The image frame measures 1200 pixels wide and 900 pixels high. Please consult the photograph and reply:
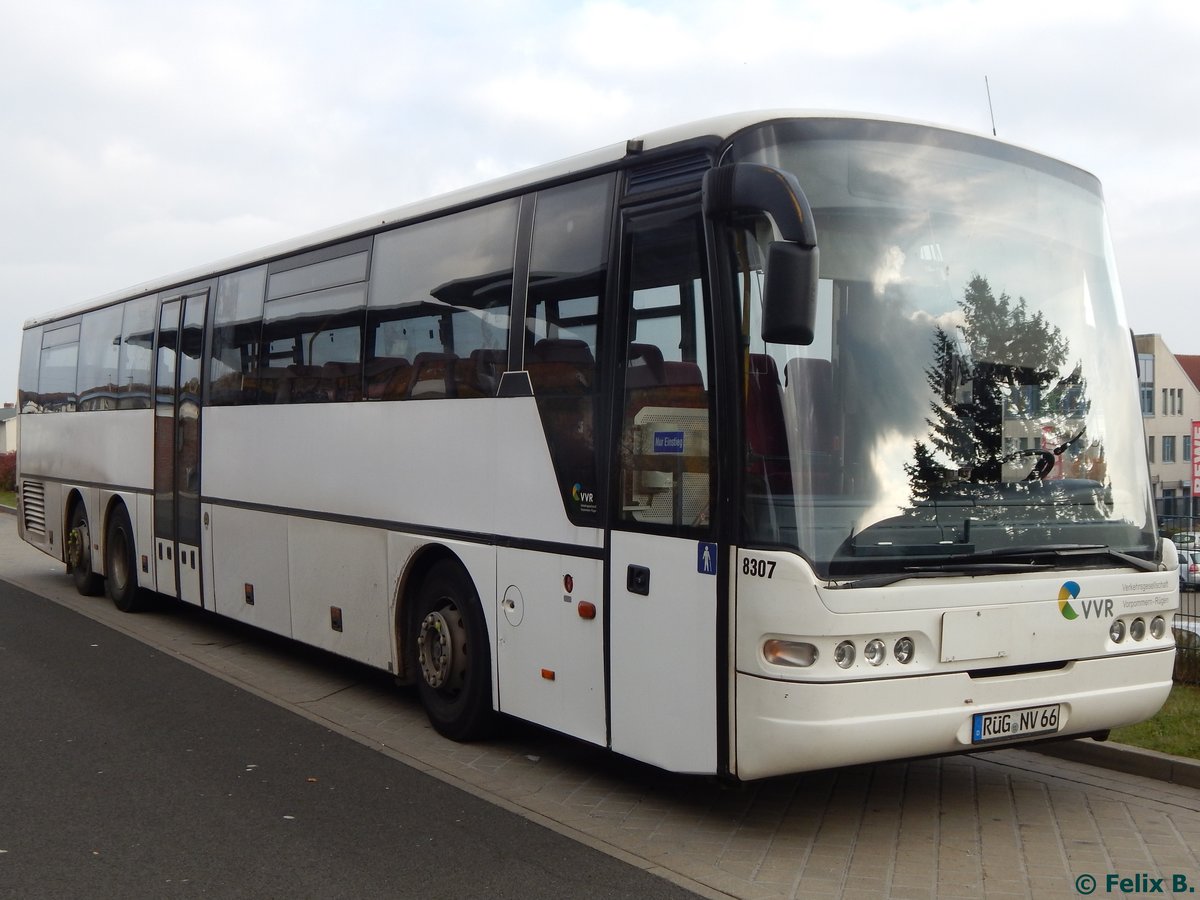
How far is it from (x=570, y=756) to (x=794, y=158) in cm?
382

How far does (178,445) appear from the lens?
40.5 ft

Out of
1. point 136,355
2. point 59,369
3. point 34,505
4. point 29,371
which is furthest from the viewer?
point 29,371

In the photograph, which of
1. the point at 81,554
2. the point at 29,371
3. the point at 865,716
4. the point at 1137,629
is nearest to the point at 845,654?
the point at 865,716

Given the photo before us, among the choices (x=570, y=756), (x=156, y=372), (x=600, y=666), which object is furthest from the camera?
(x=156, y=372)

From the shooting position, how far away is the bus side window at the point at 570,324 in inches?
263

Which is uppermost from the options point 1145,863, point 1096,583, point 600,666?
point 1096,583

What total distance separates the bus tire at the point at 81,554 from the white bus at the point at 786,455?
333 inches

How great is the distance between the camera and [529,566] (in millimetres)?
7133

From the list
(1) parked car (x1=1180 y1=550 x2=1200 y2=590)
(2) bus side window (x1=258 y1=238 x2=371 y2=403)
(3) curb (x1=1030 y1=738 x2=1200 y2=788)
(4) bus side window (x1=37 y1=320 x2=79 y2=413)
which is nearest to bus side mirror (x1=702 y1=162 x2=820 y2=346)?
(3) curb (x1=1030 y1=738 x2=1200 y2=788)

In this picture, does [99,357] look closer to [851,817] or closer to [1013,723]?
[851,817]

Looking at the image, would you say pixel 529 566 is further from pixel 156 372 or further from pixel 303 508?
pixel 156 372

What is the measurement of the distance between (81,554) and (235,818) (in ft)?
33.1

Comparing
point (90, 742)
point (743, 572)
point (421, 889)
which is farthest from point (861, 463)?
point (90, 742)

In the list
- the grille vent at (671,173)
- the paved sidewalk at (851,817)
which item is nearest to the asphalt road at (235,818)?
the paved sidewalk at (851,817)
